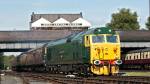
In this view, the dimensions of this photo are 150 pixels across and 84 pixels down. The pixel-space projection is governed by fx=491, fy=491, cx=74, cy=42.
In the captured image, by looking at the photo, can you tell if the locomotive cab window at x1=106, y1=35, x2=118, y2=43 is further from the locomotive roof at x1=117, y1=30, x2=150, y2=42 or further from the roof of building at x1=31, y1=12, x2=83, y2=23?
the roof of building at x1=31, y1=12, x2=83, y2=23

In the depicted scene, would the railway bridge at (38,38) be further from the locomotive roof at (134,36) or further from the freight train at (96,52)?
the freight train at (96,52)

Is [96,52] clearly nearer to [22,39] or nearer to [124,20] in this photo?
[22,39]

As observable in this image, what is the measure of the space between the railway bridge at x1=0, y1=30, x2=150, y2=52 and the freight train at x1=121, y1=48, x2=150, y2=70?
301 inches

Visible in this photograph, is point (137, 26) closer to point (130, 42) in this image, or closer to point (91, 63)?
point (130, 42)

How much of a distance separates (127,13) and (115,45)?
324 ft

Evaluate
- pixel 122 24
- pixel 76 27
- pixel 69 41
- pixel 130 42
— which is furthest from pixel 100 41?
pixel 76 27

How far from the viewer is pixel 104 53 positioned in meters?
34.0

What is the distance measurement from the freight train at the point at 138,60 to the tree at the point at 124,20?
54778 millimetres

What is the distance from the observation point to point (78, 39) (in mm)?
36250

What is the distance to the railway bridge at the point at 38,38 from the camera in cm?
8212

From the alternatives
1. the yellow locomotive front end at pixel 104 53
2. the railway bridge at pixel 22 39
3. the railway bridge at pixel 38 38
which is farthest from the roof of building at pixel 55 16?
the yellow locomotive front end at pixel 104 53

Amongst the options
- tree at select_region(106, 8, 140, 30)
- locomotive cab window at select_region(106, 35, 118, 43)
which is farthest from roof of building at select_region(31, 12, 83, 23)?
locomotive cab window at select_region(106, 35, 118, 43)

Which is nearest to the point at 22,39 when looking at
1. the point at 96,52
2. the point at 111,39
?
the point at 111,39

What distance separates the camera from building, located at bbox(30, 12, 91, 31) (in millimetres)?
188875
